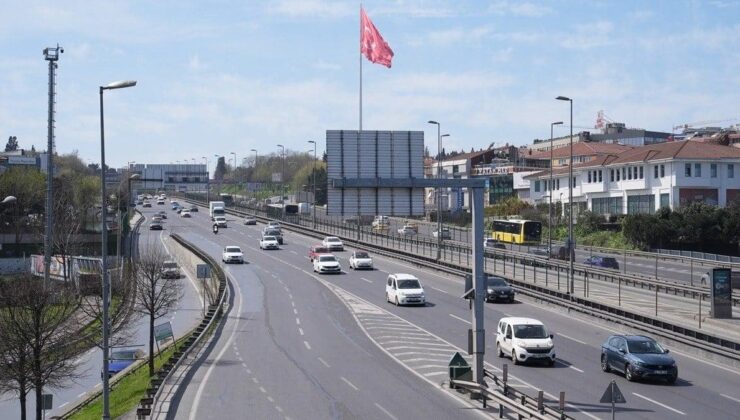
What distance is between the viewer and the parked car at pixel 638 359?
1087 inches

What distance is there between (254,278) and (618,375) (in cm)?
3803

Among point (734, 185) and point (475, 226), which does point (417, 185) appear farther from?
point (734, 185)

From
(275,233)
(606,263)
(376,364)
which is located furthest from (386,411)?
(275,233)

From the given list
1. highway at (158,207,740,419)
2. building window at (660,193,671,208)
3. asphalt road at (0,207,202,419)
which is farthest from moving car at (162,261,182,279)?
building window at (660,193,671,208)

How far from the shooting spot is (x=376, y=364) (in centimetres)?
3209

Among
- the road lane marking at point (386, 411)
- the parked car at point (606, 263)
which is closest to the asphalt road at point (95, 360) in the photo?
the road lane marking at point (386, 411)

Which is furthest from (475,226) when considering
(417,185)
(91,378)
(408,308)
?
(91,378)

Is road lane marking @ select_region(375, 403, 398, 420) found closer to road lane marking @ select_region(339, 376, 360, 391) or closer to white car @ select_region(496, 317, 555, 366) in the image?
road lane marking @ select_region(339, 376, 360, 391)

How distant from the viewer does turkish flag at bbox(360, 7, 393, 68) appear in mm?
41406

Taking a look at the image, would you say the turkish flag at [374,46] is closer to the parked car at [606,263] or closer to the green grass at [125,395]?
the green grass at [125,395]

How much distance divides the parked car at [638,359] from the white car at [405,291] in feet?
63.5

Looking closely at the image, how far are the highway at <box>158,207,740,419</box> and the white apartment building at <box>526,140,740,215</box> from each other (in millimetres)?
34049

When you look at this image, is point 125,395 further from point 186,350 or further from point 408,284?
point 408,284

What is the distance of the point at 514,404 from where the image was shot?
21469mm
